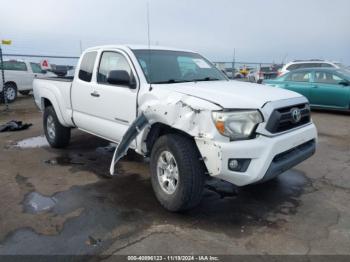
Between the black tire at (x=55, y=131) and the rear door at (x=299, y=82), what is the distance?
305 inches

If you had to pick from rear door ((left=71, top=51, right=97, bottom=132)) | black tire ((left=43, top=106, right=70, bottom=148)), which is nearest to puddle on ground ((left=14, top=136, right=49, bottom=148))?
black tire ((left=43, top=106, right=70, bottom=148))

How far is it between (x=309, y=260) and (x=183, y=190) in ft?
Result: 4.22

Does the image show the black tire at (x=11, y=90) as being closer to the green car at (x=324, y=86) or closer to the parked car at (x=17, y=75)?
the parked car at (x=17, y=75)

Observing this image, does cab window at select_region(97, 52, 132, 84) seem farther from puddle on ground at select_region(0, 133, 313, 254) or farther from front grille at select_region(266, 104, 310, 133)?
front grille at select_region(266, 104, 310, 133)

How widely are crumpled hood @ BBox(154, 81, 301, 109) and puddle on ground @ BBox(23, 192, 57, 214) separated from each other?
191 cm

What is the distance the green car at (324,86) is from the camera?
1009 cm

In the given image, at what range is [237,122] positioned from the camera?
323 centimetres

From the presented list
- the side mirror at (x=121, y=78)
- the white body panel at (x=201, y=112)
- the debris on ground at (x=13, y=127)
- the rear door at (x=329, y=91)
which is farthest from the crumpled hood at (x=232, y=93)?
the rear door at (x=329, y=91)

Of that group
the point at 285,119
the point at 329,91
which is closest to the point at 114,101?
the point at 285,119

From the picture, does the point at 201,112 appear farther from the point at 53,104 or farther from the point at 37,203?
the point at 53,104

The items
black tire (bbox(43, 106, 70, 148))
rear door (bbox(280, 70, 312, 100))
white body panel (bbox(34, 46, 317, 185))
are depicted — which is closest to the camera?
white body panel (bbox(34, 46, 317, 185))

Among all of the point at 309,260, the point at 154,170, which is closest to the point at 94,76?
the point at 154,170

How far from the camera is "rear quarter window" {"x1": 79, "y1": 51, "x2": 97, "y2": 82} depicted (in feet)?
17.1

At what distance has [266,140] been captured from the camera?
10.8 feet
